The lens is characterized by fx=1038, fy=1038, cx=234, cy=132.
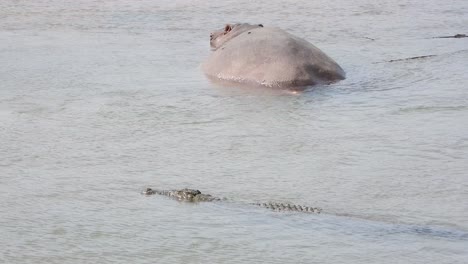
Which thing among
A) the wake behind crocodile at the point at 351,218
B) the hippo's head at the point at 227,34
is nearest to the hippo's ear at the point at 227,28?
the hippo's head at the point at 227,34

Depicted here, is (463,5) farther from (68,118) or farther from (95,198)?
(95,198)

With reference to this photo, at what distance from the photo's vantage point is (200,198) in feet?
16.4

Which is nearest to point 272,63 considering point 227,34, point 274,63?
point 274,63

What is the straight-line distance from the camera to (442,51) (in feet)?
30.2

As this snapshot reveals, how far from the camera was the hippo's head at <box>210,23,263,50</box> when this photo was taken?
9338 millimetres

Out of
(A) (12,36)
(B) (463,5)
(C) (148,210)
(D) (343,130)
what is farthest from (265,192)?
(B) (463,5)

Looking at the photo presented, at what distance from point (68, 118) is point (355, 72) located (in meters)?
2.62

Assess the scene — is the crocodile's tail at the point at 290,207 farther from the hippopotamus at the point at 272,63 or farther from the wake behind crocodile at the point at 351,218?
the hippopotamus at the point at 272,63

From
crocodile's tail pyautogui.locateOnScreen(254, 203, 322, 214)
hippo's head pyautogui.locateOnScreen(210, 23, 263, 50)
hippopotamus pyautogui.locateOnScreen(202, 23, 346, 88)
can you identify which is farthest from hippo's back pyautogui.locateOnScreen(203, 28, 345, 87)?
crocodile's tail pyautogui.locateOnScreen(254, 203, 322, 214)

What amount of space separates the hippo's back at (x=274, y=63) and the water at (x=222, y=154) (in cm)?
17

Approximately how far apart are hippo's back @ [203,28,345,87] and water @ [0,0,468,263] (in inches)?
6.7

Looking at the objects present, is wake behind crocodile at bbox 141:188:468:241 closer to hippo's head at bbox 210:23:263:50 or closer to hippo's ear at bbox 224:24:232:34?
hippo's head at bbox 210:23:263:50

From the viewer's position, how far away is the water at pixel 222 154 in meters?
4.43

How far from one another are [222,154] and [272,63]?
2.13m
